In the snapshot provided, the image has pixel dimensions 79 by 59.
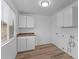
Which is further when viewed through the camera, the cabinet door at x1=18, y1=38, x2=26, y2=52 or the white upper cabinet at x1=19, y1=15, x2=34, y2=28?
the white upper cabinet at x1=19, y1=15, x2=34, y2=28

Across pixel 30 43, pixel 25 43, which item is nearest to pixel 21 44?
pixel 25 43

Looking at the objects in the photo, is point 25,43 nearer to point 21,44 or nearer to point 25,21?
point 21,44

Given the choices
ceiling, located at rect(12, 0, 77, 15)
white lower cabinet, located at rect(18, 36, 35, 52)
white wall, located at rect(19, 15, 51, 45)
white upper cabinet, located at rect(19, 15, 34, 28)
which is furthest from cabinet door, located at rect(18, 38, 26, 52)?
ceiling, located at rect(12, 0, 77, 15)

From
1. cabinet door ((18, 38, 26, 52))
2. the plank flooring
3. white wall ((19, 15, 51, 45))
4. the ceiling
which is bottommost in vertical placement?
the plank flooring

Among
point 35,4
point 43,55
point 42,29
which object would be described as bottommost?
point 43,55

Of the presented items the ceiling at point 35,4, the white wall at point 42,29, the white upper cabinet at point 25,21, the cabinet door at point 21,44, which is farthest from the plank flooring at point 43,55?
the ceiling at point 35,4

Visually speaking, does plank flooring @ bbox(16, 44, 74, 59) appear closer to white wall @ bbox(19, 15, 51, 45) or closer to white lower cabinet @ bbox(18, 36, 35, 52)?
white lower cabinet @ bbox(18, 36, 35, 52)

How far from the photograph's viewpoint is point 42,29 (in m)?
6.69

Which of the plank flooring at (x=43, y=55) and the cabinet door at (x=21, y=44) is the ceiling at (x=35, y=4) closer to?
the cabinet door at (x=21, y=44)

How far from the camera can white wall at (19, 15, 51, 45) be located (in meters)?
6.45

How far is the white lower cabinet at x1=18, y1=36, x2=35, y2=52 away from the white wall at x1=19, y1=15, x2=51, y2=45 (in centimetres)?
137

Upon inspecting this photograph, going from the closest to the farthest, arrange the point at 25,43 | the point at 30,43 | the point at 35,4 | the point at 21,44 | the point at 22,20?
1. the point at 35,4
2. the point at 21,44
3. the point at 25,43
4. the point at 30,43
5. the point at 22,20

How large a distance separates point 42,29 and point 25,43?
7.54 feet

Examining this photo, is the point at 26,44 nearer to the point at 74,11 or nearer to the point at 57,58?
the point at 57,58
